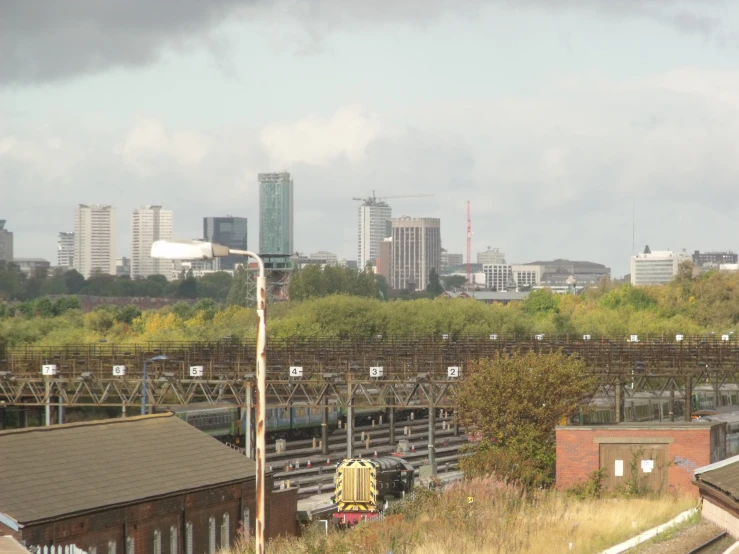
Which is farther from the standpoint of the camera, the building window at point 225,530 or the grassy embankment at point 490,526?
the building window at point 225,530

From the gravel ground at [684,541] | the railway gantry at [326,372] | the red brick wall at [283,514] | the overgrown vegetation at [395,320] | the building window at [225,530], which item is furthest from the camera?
the overgrown vegetation at [395,320]

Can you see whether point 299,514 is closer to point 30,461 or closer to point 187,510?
point 187,510

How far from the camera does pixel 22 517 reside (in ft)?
86.7

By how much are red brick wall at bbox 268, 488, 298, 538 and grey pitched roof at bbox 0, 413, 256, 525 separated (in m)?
1.91

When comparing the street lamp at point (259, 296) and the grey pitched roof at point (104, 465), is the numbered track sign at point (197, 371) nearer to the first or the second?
the grey pitched roof at point (104, 465)

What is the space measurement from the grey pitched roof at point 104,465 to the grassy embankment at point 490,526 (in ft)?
12.4

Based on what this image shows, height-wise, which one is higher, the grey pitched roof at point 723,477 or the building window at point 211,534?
the grey pitched roof at point 723,477

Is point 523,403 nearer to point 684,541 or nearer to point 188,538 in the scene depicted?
point 188,538

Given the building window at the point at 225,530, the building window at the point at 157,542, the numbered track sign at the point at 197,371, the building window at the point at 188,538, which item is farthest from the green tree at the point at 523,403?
the numbered track sign at the point at 197,371

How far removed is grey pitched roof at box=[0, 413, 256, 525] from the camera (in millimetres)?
28016

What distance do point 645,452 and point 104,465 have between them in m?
15.6

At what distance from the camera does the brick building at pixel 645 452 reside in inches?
1465

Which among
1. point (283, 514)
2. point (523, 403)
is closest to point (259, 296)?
point (283, 514)

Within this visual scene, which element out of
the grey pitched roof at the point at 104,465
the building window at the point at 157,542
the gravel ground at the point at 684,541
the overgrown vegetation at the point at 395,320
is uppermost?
the overgrown vegetation at the point at 395,320
